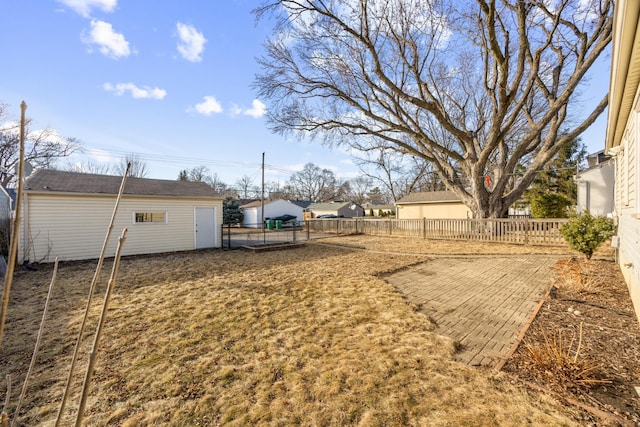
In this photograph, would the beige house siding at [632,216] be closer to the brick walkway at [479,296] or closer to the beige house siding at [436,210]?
the brick walkway at [479,296]

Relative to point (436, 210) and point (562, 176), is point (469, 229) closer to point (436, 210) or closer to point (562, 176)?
point (436, 210)

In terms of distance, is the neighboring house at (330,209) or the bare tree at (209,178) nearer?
the neighboring house at (330,209)

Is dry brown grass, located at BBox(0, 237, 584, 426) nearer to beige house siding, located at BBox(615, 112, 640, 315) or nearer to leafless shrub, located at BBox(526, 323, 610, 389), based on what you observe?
leafless shrub, located at BBox(526, 323, 610, 389)

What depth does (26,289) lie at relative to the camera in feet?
21.1

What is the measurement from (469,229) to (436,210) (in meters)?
11.0

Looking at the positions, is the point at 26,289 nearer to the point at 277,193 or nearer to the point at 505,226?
the point at 505,226

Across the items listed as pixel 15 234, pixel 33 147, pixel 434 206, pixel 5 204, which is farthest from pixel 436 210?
pixel 33 147

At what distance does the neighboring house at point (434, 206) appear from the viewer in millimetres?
22859

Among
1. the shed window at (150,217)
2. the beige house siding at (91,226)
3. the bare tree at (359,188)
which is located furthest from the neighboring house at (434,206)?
the bare tree at (359,188)

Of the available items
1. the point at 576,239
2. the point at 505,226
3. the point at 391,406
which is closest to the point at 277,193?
the point at 505,226

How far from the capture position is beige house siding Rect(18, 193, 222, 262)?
9.42m

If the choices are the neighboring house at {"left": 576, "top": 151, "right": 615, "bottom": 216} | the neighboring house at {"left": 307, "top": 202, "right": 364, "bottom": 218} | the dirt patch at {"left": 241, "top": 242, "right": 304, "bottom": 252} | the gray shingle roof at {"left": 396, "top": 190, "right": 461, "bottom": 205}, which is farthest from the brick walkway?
the neighboring house at {"left": 307, "top": 202, "right": 364, "bottom": 218}

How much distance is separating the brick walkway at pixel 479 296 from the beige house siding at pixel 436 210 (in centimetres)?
1448

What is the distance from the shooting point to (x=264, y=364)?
10.3ft
